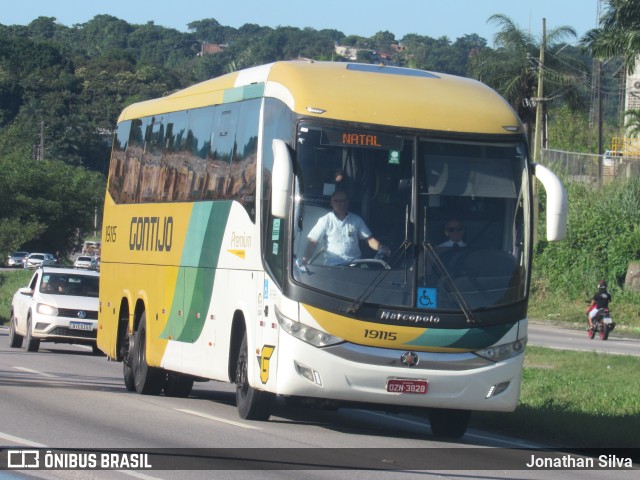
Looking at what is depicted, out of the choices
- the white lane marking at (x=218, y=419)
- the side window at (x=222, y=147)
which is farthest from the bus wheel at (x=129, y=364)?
the side window at (x=222, y=147)

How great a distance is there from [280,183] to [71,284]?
53.2ft

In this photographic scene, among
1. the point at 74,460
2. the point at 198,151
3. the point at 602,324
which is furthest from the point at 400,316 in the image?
the point at 602,324

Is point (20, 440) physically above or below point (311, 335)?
below

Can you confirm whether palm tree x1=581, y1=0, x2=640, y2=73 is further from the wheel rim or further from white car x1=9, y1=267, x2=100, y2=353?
the wheel rim

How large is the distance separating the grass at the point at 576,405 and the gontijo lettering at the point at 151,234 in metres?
4.69

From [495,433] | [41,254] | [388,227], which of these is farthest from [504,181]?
[41,254]

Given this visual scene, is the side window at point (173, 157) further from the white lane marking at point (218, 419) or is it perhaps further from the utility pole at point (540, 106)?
the utility pole at point (540, 106)

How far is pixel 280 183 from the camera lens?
12047 mm

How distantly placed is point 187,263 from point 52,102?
123216 millimetres

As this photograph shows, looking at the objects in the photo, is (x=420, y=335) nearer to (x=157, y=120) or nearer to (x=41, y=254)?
(x=157, y=120)

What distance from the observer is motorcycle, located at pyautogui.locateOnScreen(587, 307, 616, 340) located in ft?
113

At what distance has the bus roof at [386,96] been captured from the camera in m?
12.8

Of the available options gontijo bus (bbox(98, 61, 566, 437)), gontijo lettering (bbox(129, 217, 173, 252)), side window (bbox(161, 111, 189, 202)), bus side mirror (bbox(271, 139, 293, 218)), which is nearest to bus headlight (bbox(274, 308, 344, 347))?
gontijo bus (bbox(98, 61, 566, 437))

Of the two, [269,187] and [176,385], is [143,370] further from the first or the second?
[269,187]
